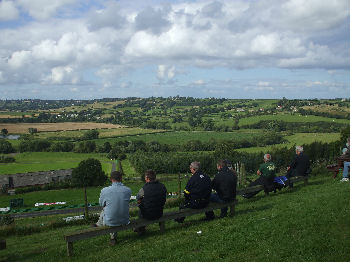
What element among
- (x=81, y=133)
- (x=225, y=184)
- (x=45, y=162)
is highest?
(x=225, y=184)

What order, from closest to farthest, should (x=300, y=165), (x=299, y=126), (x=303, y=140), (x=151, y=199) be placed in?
(x=151, y=199) → (x=300, y=165) → (x=303, y=140) → (x=299, y=126)

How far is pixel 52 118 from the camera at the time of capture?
185m

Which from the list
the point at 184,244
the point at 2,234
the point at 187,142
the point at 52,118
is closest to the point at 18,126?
the point at 52,118

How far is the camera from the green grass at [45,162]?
265ft

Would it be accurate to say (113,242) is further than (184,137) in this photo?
No

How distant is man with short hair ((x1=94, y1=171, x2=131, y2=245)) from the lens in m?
7.88

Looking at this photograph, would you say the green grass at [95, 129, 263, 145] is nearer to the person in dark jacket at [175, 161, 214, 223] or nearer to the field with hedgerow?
the field with hedgerow

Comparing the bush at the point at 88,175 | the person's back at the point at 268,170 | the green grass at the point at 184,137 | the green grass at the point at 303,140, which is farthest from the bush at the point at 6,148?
the person's back at the point at 268,170

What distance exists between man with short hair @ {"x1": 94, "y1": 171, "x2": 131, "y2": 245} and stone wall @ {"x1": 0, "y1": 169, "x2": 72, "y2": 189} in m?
62.2

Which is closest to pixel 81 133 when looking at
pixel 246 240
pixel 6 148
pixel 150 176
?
pixel 6 148

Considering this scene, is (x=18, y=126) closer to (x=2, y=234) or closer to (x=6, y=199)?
(x=6, y=199)

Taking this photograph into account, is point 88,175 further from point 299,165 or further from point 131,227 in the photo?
point 131,227

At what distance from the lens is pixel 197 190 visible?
29.5 ft

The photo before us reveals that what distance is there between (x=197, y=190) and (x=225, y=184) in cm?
113
